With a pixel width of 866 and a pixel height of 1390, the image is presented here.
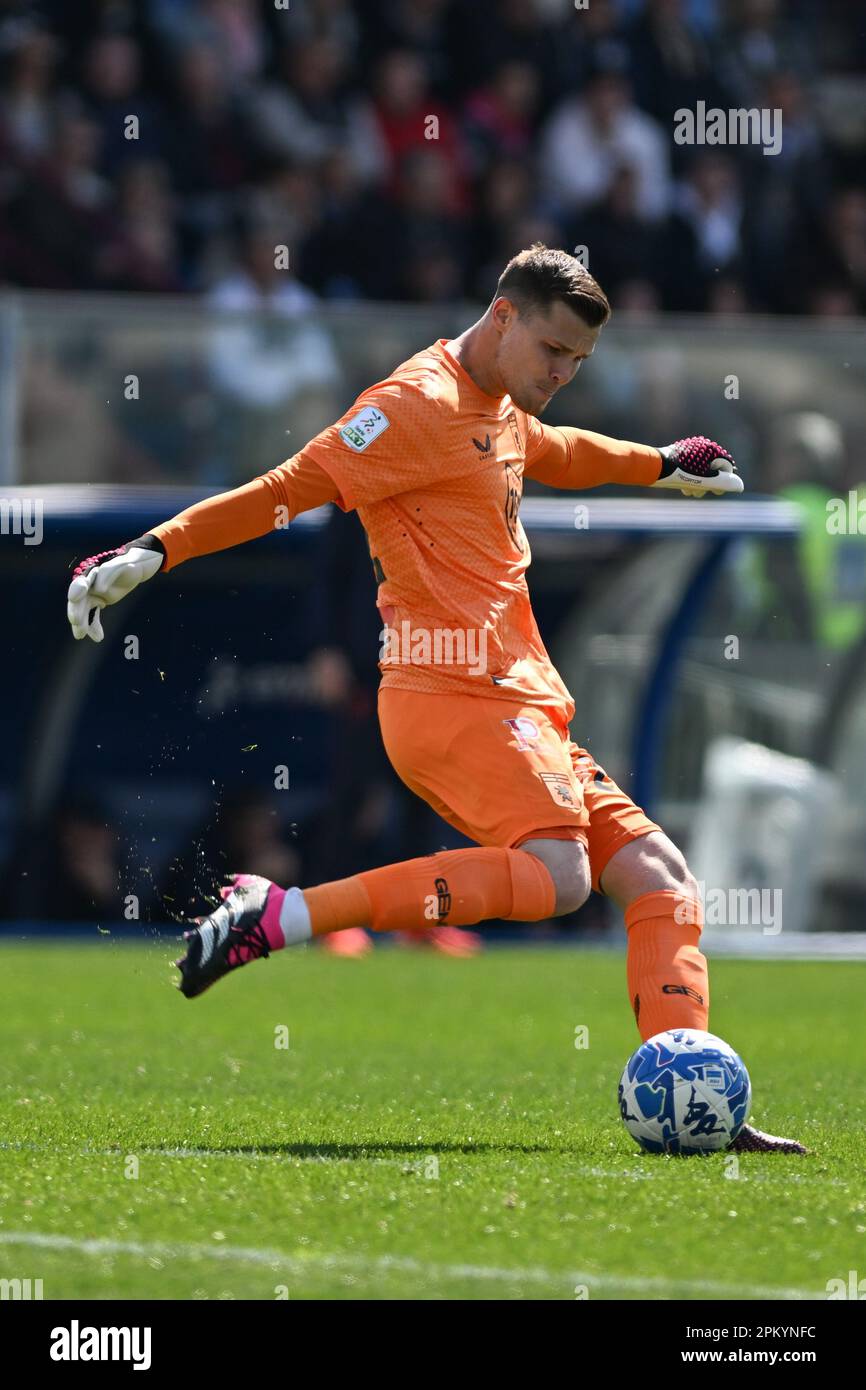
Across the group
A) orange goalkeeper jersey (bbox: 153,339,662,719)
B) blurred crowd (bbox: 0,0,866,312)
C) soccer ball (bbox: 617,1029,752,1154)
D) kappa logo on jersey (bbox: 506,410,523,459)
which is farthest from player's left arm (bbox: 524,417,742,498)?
blurred crowd (bbox: 0,0,866,312)

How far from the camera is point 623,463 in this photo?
604cm

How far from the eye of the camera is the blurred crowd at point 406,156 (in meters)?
14.0

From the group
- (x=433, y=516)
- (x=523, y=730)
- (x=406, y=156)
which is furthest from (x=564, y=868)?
(x=406, y=156)

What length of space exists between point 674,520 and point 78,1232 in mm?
8801

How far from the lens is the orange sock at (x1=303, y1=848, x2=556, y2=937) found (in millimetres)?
5031

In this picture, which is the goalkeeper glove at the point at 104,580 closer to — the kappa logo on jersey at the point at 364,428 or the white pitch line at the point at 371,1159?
the kappa logo on jersey at the point at 364,428

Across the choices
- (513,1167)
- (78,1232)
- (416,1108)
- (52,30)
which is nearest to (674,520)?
(52,30)

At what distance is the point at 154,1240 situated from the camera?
3.99 meters

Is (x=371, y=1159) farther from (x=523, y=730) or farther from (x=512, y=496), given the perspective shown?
(x=512, y=496)

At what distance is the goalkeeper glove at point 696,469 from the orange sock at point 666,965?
1.26 m

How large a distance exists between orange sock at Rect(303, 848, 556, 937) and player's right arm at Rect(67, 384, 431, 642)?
841mm

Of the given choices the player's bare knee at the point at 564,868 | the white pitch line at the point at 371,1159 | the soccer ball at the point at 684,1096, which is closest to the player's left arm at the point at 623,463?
the player's bare knee at the point at 564,868
